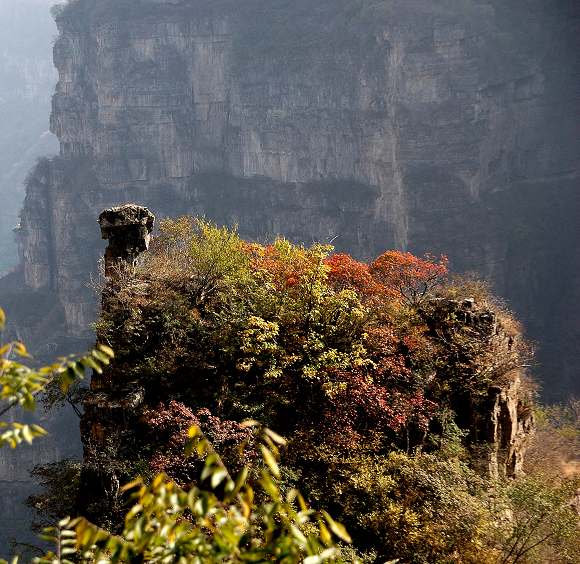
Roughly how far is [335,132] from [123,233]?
52.4m

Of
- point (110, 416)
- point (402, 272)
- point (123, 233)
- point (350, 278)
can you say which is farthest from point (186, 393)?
point (402, 272)

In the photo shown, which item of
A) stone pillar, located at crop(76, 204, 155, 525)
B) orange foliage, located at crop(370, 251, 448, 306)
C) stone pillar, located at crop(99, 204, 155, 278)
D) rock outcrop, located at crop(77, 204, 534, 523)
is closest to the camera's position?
stone pillar, located at crop(76, 204, 155, 525)

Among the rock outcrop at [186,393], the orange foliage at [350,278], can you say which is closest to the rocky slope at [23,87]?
the rock outcrop at [186,393]

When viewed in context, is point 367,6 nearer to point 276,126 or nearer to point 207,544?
point 276,126

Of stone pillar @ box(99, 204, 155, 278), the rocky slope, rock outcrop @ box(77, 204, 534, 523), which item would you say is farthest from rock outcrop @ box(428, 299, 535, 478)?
the rocky slope

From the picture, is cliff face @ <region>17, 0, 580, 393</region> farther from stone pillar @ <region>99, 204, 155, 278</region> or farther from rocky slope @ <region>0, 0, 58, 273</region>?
rocky slope @ <region>0, 0, 58, 273</region>

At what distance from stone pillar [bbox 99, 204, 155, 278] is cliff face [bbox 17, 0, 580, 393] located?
42.6m

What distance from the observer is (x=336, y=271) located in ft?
39.7

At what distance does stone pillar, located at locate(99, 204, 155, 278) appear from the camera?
445 inches

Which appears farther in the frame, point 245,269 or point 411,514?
point 245,269

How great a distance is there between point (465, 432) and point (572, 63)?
61173 millimetres

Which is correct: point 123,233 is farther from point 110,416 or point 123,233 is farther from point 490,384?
point 490,384

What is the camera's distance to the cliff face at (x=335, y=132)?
56.4 meters

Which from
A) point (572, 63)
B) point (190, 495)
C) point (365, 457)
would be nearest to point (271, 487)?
point (190, 495)
